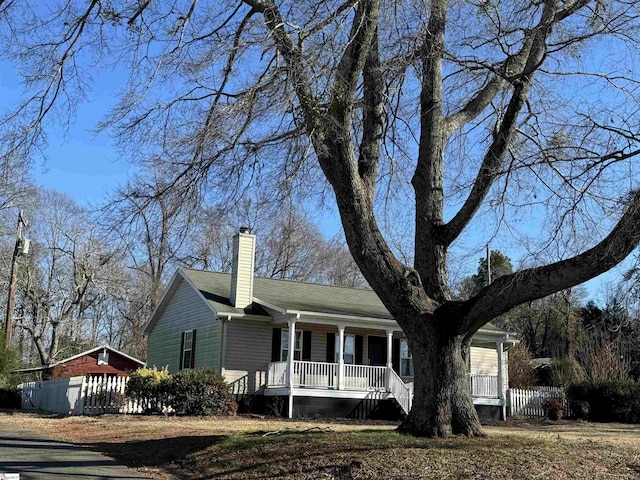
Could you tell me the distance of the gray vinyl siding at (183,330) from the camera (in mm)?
24328

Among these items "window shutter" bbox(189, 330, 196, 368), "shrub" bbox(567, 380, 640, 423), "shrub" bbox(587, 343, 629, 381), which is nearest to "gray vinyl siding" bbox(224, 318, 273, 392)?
"window shutter" bbox(189, 330, 196, 368)

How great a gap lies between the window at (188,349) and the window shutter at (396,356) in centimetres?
736

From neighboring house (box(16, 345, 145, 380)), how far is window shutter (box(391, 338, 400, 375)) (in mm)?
16334

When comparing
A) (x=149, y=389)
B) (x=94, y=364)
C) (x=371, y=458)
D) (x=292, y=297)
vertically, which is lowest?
(x=371, y=458)

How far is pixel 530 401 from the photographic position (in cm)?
2727

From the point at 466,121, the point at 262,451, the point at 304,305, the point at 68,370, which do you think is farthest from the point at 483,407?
the point at 68,370

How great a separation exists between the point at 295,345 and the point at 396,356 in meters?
4.06

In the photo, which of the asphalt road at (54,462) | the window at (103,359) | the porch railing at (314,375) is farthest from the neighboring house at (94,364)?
the asphalt road at (54,462)

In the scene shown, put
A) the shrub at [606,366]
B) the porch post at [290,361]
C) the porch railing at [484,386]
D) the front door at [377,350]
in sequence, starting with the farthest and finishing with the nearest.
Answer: the shrub at [606,366]
the front door at [377,350]
the porch railing at [484,386]
the porch post at [290,361]

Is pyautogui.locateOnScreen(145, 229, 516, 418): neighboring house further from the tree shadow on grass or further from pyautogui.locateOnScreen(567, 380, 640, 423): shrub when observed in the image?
the tree shadow on grass

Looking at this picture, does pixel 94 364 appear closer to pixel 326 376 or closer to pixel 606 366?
pixel 326 376

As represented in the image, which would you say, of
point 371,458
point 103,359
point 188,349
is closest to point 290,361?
point 188,349

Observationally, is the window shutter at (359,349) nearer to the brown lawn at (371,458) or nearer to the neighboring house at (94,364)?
the brown lawn at (371,458)

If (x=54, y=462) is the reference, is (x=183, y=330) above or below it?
above
